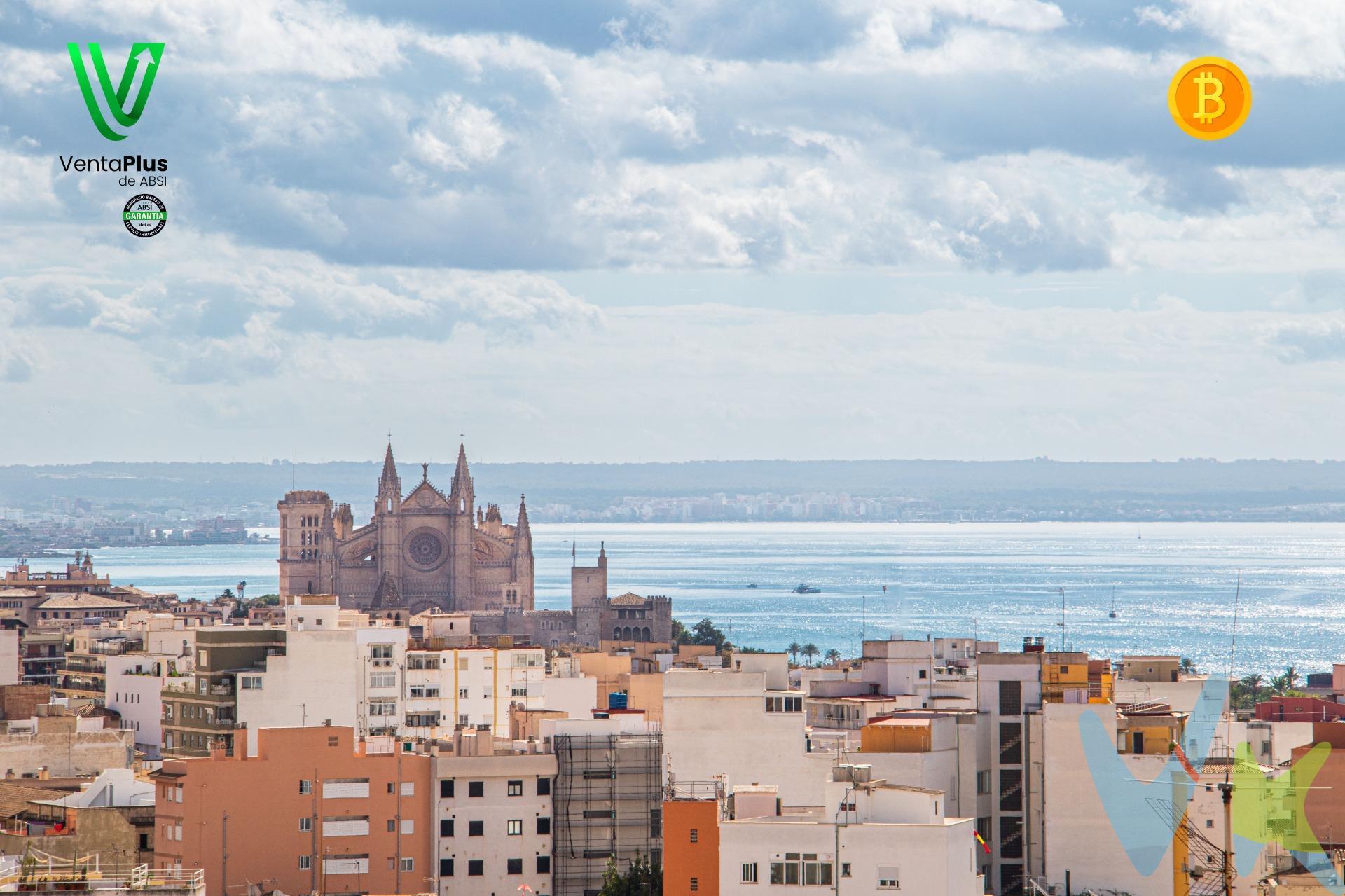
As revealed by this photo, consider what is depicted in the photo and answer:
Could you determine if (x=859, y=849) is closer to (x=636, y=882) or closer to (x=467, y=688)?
(x=636, y=882)

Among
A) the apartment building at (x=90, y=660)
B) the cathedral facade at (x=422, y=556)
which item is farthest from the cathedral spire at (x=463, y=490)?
the apartment building at (x=90, y=660)

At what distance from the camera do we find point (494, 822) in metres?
36.7

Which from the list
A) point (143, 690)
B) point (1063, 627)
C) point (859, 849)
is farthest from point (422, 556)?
point (859, 849)

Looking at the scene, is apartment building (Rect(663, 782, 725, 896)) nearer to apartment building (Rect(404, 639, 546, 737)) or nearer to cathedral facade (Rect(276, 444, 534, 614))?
apartment building (Rect(404, 639, 546, 737))

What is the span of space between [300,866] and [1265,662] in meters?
90.2

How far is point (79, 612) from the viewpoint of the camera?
10056cm

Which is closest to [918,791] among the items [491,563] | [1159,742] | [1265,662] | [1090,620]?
[1159,742]

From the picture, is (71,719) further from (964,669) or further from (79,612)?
(79,612)

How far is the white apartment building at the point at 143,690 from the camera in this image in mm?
54594

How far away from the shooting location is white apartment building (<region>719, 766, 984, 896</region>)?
2605cm

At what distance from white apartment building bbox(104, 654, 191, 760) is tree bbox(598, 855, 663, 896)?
2173cm

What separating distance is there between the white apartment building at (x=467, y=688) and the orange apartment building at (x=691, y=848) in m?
23.8

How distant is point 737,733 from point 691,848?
9.52 m

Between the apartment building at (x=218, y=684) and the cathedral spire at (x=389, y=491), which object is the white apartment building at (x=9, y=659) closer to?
the apartment building at (x=218, y=684)
